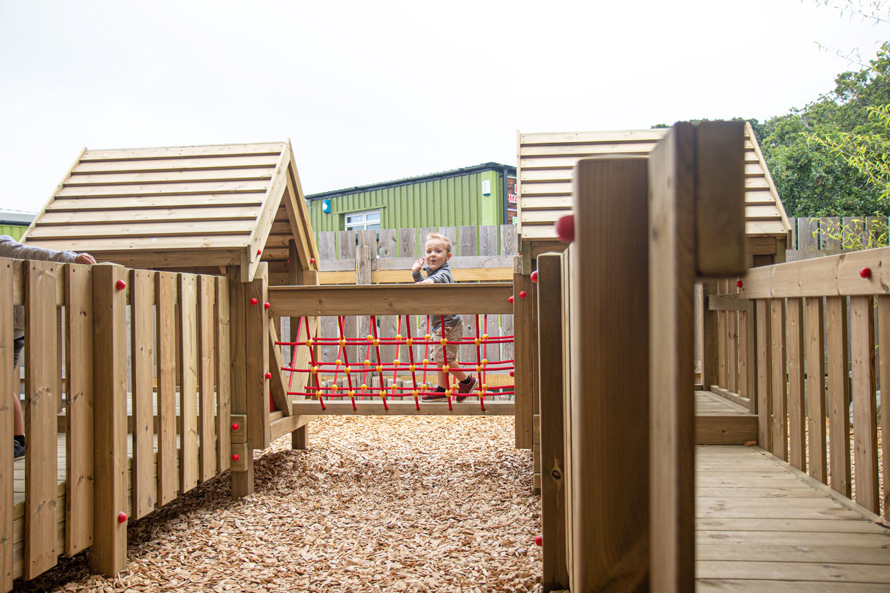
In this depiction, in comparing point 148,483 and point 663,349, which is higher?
point 663,349

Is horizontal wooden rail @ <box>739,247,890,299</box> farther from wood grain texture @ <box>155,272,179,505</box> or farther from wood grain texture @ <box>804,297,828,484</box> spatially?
wood grain texture @ <box>155,272,179,505</box>

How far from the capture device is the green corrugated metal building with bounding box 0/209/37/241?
30.9 ft

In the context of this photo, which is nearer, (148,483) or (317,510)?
(148,483)

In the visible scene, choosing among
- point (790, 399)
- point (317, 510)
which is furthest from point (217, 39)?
point (790, 399)

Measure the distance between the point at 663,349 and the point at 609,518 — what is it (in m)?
0.33

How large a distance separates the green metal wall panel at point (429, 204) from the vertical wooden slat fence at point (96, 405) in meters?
9.35

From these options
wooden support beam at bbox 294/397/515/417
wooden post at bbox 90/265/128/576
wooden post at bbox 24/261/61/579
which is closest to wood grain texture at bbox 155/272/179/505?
wooden post at bbox 90/265/128/576

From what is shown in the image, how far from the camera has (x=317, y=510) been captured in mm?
3910

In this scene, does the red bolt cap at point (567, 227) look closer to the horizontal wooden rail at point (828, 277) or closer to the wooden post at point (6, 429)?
the horizontal wooden rail at point (828, 277)

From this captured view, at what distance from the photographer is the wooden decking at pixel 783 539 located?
1.72 metres

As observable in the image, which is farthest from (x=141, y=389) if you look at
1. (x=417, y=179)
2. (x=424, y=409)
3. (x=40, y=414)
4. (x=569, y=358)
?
(x=417, y=179)

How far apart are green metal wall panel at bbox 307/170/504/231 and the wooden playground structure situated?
7149 millimetres

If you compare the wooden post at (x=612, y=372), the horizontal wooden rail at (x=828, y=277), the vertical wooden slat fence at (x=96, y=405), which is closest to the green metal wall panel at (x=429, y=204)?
the horizontal wooden rail at (x=828, y=277)

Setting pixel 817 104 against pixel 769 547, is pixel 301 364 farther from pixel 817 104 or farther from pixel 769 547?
pixel 817 104
